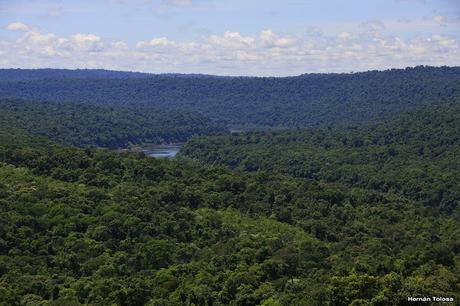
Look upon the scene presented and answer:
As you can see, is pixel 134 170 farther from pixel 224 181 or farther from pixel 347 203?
pixel 347 203

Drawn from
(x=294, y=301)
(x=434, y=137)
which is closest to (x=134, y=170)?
(x=294, y=301)

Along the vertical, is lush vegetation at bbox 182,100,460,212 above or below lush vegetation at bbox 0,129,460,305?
below

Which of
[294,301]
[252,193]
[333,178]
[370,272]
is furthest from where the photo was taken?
[333,178]

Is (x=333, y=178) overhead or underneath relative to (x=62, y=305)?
underneath

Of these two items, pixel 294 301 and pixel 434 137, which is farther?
pixel 434 137

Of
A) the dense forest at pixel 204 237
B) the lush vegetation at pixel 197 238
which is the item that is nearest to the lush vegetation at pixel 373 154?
the dense forest at pixel 204 237

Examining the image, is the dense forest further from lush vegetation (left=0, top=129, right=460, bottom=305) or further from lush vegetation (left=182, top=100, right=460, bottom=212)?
lush vegetation (left=182, top=100, right=460, bottom=212)

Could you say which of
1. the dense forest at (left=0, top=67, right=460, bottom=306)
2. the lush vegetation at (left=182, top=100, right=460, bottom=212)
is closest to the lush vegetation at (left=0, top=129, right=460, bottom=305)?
the dense forest at (left=0, top=67, right=460, bottom=306)
